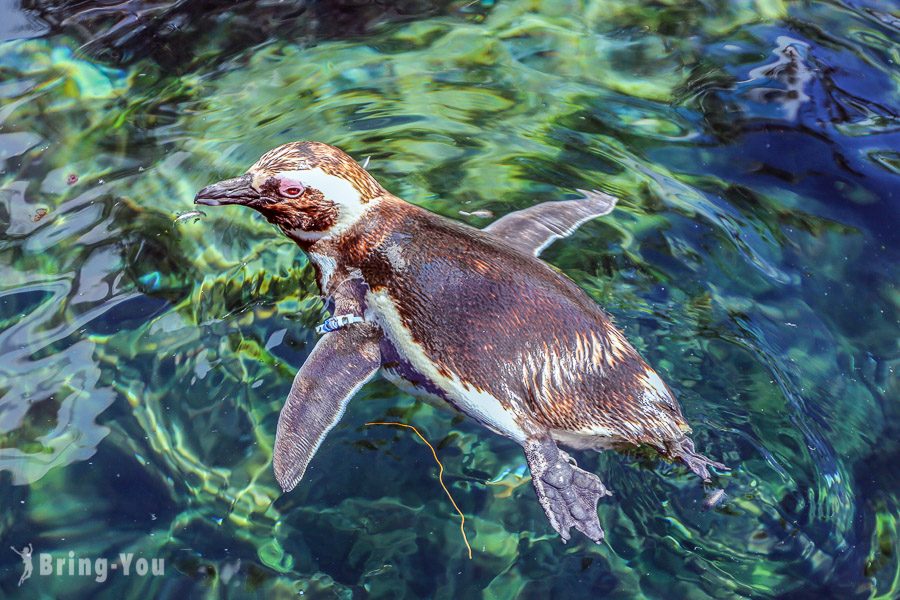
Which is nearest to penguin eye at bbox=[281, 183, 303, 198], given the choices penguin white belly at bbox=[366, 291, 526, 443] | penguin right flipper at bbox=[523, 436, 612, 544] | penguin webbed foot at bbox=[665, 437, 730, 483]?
penguin white belly at bbox=[366, 291, 526, 443]

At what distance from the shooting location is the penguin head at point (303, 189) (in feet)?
10.5

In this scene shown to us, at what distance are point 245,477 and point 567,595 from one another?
1.20 meters

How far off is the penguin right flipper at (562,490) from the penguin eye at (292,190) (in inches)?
46.1

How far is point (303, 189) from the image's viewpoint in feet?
10.6

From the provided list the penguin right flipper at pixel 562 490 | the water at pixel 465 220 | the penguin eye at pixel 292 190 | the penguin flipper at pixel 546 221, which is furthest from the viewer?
the penguin flipper at pixel 546 221

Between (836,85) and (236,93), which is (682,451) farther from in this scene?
(236,93)

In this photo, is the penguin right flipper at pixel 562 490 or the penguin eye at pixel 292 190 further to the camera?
the penguin eye at pixel 292 190

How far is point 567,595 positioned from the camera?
2988 mm

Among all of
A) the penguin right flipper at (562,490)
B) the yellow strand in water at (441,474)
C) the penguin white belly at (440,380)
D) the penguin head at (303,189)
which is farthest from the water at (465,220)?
the penguin head at (303,189)

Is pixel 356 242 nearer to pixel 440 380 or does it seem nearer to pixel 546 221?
pixel 440 380

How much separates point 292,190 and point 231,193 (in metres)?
0.21

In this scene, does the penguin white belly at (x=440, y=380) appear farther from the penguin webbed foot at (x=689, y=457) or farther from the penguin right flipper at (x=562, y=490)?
the penguin webbed foot at (x=689, y=457)

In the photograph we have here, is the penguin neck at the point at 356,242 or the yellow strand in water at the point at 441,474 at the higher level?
the penguin neck at the point at 356,242

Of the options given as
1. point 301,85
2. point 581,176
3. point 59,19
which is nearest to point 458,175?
point 581,176
